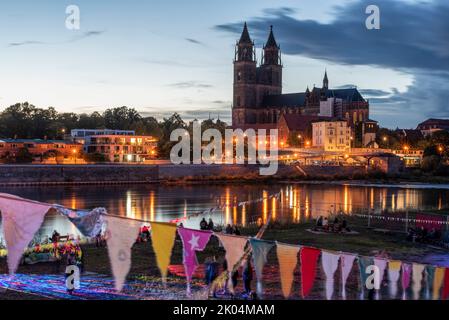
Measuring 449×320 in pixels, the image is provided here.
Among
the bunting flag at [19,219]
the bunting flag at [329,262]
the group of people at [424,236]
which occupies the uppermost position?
the bunting flag at [19,219]

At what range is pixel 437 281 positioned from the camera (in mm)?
14750

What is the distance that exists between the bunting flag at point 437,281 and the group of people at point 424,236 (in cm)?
1394

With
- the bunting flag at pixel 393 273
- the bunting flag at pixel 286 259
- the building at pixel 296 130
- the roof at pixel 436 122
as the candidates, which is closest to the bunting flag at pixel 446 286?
the bunting flag at pixel 393 273

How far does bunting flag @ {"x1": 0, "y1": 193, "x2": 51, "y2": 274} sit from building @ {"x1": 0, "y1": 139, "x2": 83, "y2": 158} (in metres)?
91.1

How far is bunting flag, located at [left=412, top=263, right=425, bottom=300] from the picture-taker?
49.2ft

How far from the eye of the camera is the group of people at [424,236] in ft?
92.8

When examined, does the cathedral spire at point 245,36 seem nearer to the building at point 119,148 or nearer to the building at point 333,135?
the building at point 333,135

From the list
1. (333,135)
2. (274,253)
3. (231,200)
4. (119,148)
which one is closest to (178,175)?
(119,148)

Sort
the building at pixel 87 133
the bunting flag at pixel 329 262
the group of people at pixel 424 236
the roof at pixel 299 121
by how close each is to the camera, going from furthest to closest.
→ 1. the roof at pixel 299 121
2. the building at pixel 87 133
3. the group of people at pixel 424 236
4. the bunting flag at pixel 329 262

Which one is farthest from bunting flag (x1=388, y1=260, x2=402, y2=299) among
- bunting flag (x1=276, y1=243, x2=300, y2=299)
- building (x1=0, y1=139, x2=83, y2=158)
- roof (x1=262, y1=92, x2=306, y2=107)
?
roof (x1=262, y1=92, x2=306, y2=107)

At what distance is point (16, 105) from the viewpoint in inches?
6078

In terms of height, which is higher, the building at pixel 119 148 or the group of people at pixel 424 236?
the building at pixel 119 148

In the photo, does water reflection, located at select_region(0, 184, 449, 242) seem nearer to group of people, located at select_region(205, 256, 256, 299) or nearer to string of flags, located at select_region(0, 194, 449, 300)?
group of people, located at select_region(205, 256, 256, 299)

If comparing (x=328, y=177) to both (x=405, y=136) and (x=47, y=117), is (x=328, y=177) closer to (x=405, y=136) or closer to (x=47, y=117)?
(x=405, y=136)
